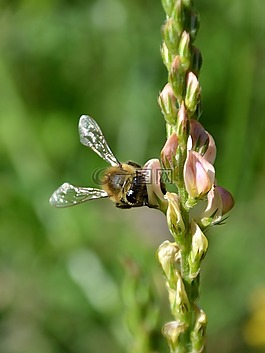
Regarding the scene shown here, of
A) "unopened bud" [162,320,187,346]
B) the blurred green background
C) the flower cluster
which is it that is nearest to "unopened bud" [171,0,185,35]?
the flower cluster

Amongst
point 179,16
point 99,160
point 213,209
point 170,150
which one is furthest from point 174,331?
point 99,160

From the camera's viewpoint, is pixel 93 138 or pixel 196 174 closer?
pixel 196 174

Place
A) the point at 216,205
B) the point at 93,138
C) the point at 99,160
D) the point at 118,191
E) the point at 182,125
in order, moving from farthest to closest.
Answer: the point at 99,160
the point at 93,138
the point at 118,191
the point at 216,205
the point at 182,125

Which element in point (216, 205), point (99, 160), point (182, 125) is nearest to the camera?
point (182, 125)

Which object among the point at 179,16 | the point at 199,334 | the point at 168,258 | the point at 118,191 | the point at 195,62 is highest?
the point at 179,16

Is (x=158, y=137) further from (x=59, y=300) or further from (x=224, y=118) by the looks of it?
(x=59, y=300)

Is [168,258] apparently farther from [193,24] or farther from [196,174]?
[193,24]

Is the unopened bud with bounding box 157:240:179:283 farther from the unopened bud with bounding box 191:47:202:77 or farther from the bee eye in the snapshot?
the unopened bud with bounding box 191:47:202:77
